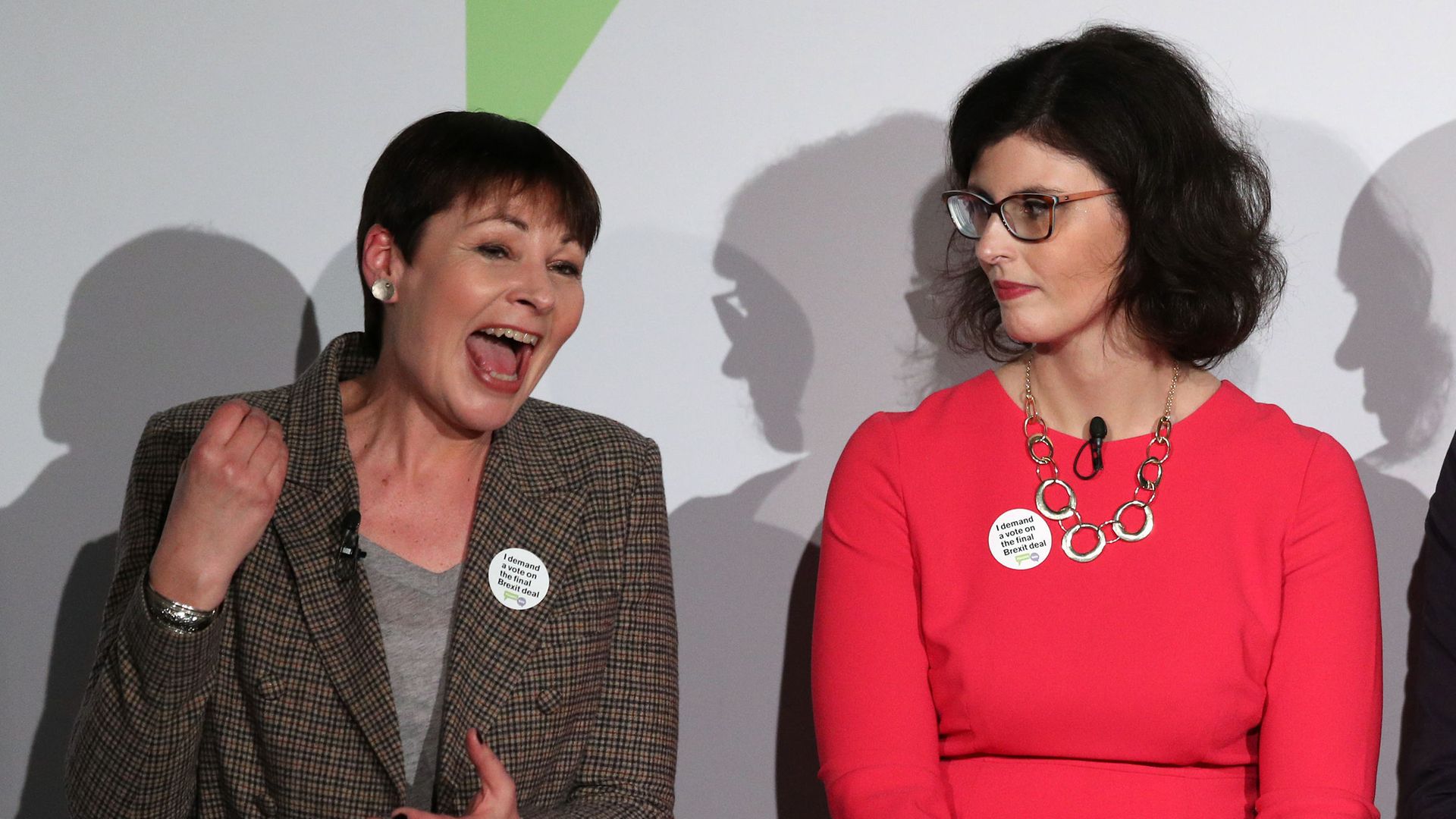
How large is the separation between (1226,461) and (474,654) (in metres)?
1.17

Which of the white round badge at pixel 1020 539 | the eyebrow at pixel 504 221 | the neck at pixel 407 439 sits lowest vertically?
the white round badge at pixel 1020 539

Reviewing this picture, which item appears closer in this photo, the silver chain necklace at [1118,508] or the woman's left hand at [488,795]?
the woman's left hand at [488,795]

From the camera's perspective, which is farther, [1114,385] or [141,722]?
[1114,385]

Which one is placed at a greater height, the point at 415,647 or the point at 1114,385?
the point at 1114,385

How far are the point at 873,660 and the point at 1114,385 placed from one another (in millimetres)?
573

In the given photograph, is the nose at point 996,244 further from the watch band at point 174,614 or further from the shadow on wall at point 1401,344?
the watch band at point 174,614

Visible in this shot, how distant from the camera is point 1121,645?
2.10 meters

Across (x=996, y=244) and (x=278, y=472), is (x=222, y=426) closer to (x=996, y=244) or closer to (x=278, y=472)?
(x=278, y=472)

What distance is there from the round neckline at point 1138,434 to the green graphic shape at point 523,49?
3.27ft

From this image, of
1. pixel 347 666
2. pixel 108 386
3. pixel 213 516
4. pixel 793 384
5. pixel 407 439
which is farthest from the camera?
pixel 108 386

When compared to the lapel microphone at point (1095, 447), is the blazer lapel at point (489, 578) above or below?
below

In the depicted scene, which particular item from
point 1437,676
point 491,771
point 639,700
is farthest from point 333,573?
point 1437,676

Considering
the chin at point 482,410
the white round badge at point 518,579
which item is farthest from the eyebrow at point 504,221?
the white round badge at point 518,579

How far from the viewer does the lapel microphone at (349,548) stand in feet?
6.71
